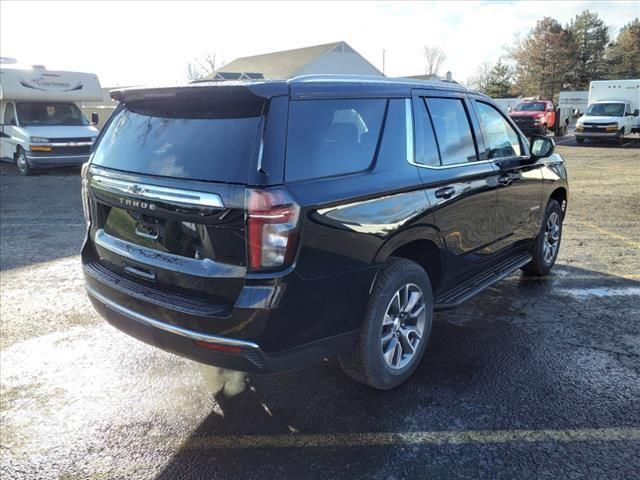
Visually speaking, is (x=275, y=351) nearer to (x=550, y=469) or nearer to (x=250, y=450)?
(x=250, y=450)

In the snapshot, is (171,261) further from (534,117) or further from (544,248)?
(534,117)

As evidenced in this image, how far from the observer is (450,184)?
3.60m

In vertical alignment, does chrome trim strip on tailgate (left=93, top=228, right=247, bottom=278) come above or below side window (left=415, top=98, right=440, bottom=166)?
below

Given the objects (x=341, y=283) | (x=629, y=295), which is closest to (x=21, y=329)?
(x=341, y=283)

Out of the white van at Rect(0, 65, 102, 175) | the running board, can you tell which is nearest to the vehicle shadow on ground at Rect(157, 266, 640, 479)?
the running board

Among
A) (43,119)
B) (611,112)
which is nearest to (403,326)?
(43,119)

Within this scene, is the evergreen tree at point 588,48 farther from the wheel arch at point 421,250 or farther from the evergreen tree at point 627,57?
the wheel arch at point 421,250

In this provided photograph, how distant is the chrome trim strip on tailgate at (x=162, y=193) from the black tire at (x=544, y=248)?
12.3ft

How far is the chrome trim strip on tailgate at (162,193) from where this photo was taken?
8.36 ft

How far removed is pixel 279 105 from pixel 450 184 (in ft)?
4.92

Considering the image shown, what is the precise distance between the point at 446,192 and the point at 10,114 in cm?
1468

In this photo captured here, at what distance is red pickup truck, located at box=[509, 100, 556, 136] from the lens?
25891mm

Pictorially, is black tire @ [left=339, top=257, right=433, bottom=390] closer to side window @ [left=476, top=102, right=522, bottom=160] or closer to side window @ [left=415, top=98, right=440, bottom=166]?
side window @ [left=415, top=98, right=440, bottom=166]

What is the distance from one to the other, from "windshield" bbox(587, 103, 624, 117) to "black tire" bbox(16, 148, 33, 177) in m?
22.9
